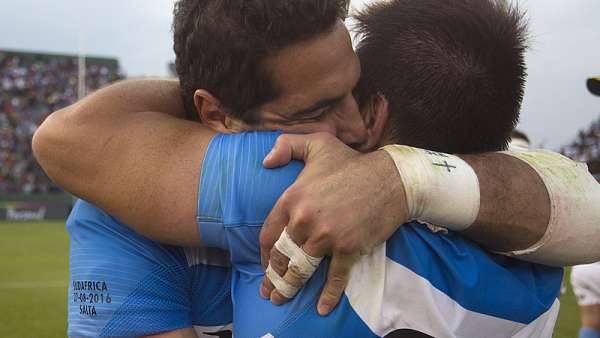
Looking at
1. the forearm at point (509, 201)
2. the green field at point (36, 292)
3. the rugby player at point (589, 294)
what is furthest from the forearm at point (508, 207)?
the green field at point (36, 292)

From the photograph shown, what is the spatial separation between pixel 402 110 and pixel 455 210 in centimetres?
41

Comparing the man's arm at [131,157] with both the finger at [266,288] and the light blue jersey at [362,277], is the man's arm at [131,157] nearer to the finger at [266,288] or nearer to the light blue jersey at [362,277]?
the light blue jersey at [362,277]

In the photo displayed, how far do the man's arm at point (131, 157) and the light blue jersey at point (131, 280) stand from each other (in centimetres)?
12

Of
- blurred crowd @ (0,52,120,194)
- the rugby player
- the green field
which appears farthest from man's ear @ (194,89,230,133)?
blurred crowd @ (0,52,120,194)

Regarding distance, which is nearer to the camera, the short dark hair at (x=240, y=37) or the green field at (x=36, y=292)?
the short dark hair at (x=240, y=37)

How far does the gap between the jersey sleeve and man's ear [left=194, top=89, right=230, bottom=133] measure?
23 cm

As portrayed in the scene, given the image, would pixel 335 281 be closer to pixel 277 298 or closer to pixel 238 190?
pixel 277 298

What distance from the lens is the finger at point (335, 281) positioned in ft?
5.36

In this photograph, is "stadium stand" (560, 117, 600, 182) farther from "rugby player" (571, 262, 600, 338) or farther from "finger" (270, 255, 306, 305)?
"finger" (270, 255, 306, 305)

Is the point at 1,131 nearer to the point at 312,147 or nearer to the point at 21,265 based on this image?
the point at 21,265

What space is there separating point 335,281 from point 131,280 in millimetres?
606

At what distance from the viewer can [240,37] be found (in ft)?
6.07

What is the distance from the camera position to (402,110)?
2006 mm

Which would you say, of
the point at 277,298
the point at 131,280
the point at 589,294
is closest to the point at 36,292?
the point at 589,294
